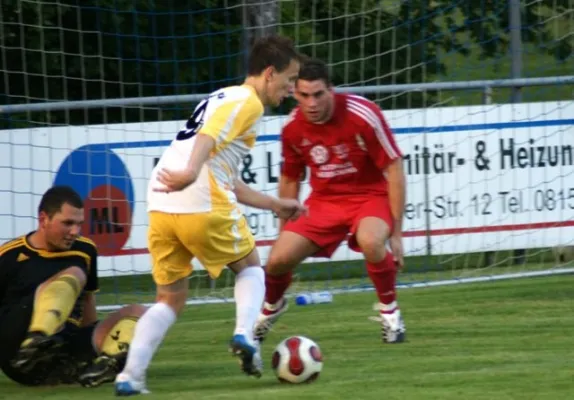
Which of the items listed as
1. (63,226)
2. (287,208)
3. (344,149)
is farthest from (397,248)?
(63,226)

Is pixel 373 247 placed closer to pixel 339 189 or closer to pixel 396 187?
pixel 396 187

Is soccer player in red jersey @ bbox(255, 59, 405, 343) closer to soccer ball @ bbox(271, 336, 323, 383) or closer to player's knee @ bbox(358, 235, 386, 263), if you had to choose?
player's knee @ bbox(358, 235, 386, 263)

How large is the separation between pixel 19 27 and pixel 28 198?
77.1 inches

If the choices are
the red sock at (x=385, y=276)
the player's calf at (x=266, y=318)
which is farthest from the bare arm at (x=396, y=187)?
the player's calf at (x=266, y=318)

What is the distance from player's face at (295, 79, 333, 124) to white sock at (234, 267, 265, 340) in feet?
5.54

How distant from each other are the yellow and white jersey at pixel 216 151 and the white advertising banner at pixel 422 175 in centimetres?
427

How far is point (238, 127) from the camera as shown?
668 centimetres

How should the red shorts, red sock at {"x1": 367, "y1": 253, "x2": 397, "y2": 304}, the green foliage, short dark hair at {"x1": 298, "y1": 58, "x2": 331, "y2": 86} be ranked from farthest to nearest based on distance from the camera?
the green foliage, the red shorts, red sock at {"x1": 367, "y1": 253, "x2": 397, "y2": 304}, short dark hair at {"x1": 298, "y1": 58, "x2": 331, "y2": 86}

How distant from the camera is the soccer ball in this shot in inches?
274

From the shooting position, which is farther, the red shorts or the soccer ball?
the red shorts

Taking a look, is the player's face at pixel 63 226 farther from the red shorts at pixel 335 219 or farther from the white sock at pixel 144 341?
the red shorts at pixel 335 219

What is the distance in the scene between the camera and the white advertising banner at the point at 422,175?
36.0ft

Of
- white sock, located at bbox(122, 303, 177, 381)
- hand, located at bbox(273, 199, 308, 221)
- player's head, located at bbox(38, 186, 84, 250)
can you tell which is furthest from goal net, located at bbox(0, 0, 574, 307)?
white sock, located at bbox(122, 303, 177, 381)

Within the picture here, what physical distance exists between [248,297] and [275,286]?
191cm
